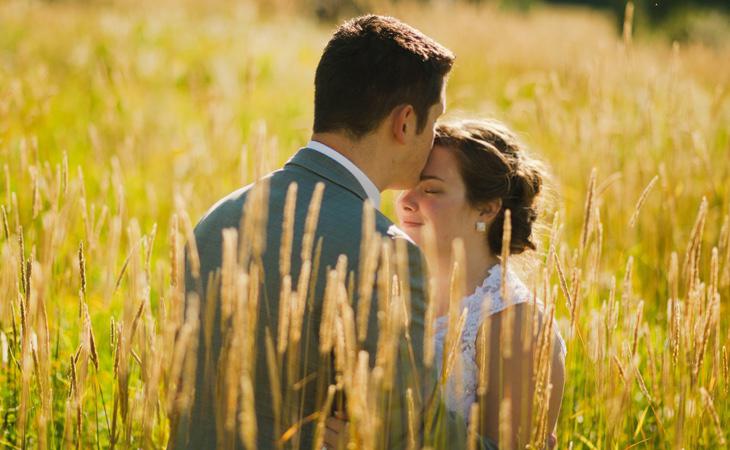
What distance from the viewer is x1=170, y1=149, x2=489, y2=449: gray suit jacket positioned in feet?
6.07

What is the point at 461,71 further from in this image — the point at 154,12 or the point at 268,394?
the point at 268,394

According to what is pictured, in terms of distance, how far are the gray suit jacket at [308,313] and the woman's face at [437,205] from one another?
0.52m

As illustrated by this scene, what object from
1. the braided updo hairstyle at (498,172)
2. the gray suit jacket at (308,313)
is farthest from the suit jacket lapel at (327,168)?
the braided updo hairstyle at (498,172)

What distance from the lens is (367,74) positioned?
2.23m

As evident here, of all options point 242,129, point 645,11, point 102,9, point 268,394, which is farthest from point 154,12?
point 645,11

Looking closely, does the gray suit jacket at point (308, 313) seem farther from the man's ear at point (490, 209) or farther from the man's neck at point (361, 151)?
the man's ear at point (490, 209)

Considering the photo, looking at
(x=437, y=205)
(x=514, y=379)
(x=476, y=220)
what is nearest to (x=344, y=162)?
(x=437, y=205)

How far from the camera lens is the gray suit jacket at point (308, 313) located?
1.85 meters

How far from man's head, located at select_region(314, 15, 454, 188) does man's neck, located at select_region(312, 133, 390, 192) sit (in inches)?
0.6

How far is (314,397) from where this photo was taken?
6.59ft

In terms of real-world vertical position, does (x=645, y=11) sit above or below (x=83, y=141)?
above

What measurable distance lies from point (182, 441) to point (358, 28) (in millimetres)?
1162

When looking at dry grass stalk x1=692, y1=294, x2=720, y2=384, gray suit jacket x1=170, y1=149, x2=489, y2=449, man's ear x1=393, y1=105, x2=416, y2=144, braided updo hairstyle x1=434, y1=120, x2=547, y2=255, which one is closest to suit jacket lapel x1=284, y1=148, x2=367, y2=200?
gray suit jacket x1=170, y1=149, x2=489, y2=449

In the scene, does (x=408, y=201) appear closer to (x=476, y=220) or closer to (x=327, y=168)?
(x=476, y=220)
